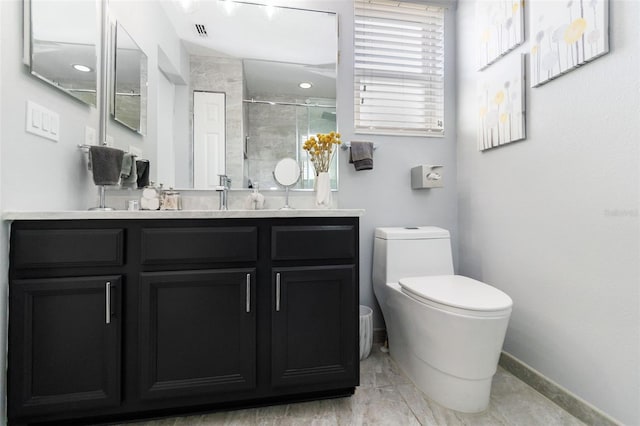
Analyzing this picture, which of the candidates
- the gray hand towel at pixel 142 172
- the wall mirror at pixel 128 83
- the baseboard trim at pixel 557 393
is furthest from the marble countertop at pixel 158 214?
the baseboard trim at pixel 557 393

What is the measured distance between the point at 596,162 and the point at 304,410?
163 centimetres

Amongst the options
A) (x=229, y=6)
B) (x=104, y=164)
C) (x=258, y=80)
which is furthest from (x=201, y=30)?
(x=104, y=164)

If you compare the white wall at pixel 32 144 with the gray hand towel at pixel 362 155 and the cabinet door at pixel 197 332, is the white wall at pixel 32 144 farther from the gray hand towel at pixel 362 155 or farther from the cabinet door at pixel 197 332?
the gray hand towel at pixel 362 155

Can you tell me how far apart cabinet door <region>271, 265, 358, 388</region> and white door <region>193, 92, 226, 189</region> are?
0.82 metres

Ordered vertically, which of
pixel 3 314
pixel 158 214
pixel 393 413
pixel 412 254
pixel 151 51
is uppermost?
pixel 151 51

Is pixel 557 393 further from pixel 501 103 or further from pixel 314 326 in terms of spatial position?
pixel 501 103

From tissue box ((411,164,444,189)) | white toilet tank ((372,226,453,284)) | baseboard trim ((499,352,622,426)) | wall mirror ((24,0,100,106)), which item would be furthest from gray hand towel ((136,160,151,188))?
baseboard trim ((499,352,622,426))

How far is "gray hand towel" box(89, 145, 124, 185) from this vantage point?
131cm

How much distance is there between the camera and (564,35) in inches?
48.4

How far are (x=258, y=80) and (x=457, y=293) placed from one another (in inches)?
63.6

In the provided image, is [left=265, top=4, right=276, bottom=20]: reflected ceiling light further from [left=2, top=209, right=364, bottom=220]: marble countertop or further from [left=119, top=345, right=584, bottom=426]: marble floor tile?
[left=119, top=345, right=584, bottom=426]: marble floor tile

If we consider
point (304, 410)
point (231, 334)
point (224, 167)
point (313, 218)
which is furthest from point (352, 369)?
point (224, 167)

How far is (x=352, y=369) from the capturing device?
49.5 inches

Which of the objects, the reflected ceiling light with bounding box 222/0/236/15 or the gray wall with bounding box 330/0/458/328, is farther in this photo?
the gray wall with bounding box 330/0/458/328
